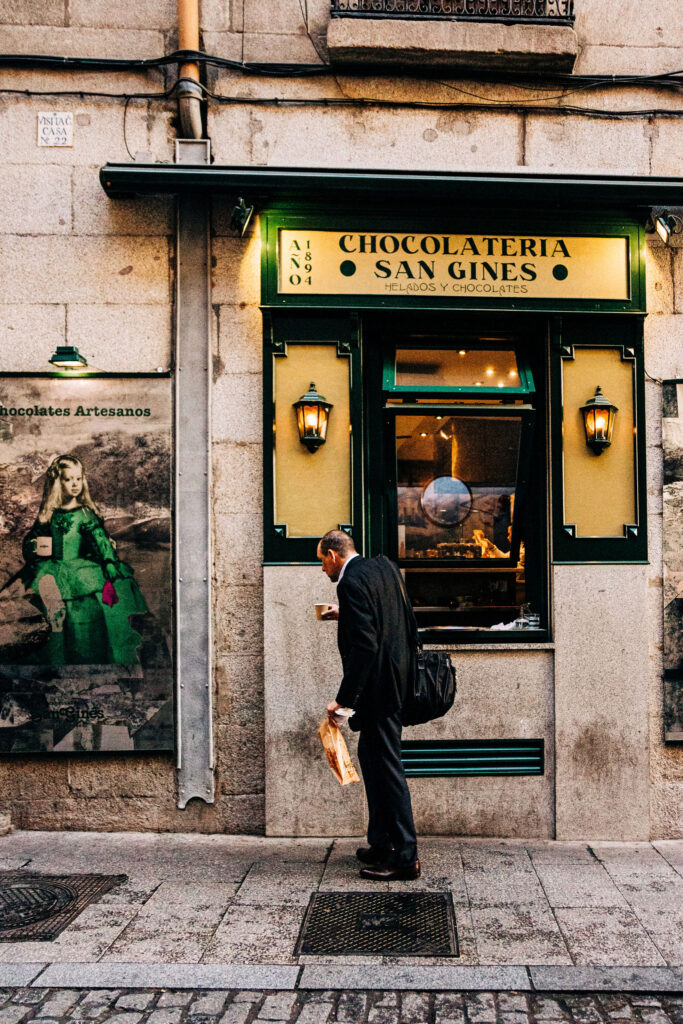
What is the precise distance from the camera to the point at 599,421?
6.24 m

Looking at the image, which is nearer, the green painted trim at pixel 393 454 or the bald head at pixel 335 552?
the bald head at pixel 335 552

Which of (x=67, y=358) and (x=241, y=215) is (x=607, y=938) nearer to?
(x=67, y=358)

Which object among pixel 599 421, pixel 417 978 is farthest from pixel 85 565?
pixel 599 421

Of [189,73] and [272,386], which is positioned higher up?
[189,73]

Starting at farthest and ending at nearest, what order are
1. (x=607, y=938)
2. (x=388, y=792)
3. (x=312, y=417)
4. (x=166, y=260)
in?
1. (x=166, y=260)
2. (x=312, y=417)
3. (x=388, y=792)
4. (x=607, y=938)

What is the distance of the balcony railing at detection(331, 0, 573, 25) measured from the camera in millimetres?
6324

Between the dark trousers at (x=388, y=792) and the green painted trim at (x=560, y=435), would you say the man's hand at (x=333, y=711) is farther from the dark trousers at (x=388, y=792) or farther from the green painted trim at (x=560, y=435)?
the green painted trim at (x=560, y=435)

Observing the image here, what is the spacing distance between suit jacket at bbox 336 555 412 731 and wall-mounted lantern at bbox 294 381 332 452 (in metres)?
1.27

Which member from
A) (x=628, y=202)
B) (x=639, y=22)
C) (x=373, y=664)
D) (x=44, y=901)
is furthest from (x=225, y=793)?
(x=639, y=22)

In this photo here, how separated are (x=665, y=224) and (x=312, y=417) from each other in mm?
3085

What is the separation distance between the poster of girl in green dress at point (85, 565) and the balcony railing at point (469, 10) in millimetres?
3282

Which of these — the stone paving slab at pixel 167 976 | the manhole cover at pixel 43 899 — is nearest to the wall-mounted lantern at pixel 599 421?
the stone paving slab at pixel 167 976

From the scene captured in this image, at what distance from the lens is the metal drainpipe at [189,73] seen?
6117 millimetres

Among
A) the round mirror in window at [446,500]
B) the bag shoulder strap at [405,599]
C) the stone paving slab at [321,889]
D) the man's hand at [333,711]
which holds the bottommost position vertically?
the stone paving slab at [321,889]
